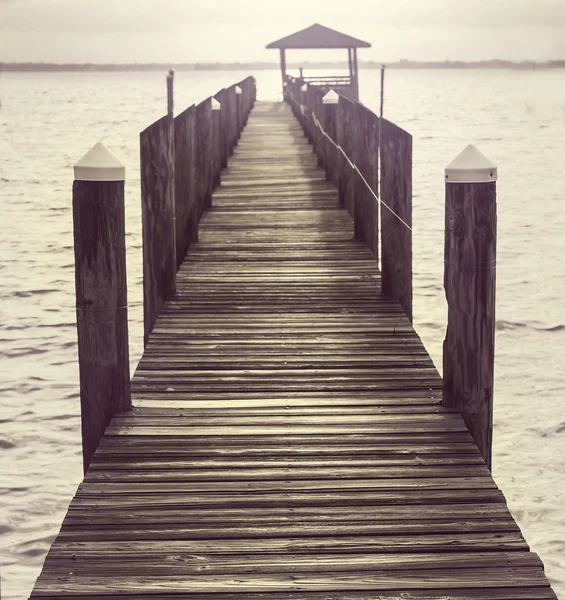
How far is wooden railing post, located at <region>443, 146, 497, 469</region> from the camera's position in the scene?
5027mm

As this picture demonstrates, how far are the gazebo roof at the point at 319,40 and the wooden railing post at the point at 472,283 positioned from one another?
1410 inches

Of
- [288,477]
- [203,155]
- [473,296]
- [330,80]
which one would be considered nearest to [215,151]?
[203,155]

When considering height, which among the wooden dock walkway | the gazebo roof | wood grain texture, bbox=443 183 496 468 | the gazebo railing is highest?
the gazebo roof

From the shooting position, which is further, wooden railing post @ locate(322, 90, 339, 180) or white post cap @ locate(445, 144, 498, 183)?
wooden railing post @ locate(322, 90, 339, 180)

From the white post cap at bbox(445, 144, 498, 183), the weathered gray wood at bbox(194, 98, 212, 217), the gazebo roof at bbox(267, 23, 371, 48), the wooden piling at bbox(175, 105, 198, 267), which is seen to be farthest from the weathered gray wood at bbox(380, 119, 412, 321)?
the gazebo roof at bbox(267, 23, 371, 48)

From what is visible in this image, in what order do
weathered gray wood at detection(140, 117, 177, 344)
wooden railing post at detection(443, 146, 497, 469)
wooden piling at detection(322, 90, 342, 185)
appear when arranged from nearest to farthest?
1. wooden railing post at detection(443, 146, 497, 469)
2. weathered gray wood at detection(140, 117, 177, 344)
3. wooden piling at detection(322, 90, 342, 185)

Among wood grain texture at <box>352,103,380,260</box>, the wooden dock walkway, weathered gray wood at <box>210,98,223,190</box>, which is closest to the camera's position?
the wooden dock walkway

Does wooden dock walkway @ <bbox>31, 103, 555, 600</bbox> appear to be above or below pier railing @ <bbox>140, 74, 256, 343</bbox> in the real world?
below

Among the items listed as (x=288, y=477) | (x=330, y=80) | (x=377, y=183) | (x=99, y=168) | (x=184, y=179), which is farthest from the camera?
(x=330, y=80)

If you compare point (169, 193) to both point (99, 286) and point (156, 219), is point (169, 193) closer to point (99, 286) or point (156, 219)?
point (156, 219)

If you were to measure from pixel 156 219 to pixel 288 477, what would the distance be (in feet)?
10.5

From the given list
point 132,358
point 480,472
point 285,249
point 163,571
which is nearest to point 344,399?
point 480,472

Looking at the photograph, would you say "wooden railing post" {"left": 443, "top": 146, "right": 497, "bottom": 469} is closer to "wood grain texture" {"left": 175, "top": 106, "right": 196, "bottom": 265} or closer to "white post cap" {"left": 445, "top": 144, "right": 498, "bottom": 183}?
"white post cap" {"left": 445, "top": 144, "right": 498, "bottom": 183}

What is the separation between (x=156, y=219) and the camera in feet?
24.1
